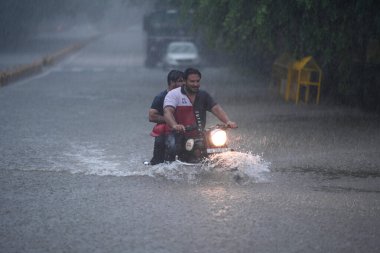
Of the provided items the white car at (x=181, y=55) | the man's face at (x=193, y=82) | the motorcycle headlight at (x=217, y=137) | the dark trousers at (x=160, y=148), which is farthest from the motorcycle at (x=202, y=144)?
the white car at (x=181, y=55)

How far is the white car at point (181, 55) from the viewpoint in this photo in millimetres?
36656

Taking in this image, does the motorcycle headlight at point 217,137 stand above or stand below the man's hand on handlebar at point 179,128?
below

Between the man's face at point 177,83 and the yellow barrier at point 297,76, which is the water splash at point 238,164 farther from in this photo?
the yellow barrier at point 297,76

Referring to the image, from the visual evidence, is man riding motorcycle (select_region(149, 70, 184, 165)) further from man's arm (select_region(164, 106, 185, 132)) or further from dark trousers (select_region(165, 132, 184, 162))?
man's arm (select_region(164, 106, 185, 132))

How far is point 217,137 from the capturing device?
797 centimetres

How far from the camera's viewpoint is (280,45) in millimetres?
22766

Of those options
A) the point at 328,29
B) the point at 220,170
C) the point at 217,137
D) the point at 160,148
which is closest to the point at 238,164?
the point at 220,170

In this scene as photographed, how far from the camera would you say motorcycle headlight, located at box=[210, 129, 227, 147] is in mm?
7970

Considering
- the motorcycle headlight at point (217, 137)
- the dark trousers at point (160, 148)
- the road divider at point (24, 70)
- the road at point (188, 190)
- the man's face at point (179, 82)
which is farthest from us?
the road divider at point (24, 70)

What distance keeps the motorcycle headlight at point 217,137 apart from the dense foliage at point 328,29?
21.1 feet

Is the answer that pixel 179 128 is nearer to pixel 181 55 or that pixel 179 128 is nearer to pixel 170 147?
pixel 170 147

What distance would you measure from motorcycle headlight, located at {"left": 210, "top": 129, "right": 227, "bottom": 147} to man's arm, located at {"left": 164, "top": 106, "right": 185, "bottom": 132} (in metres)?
0.46

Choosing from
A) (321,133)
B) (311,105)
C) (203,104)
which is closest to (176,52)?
(311,105)

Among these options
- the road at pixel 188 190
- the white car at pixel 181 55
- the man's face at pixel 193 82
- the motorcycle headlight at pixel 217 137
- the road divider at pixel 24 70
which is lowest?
the road at pixel 188 190
